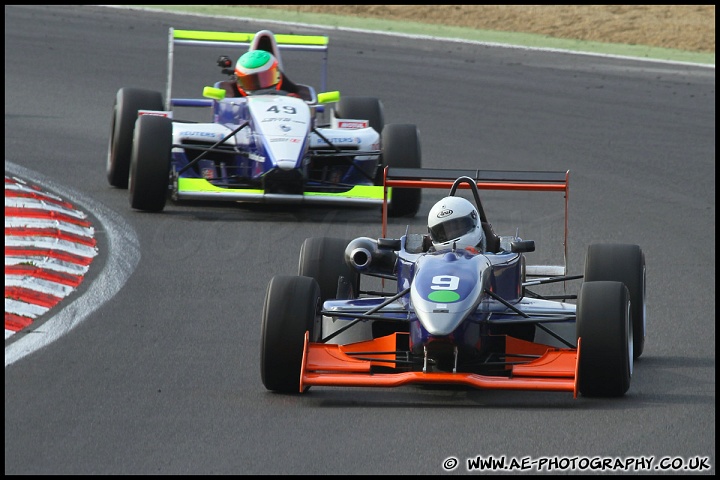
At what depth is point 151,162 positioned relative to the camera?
13.2 meters

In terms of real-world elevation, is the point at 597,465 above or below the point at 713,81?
below

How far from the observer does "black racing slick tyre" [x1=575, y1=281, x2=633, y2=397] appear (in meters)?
7.91

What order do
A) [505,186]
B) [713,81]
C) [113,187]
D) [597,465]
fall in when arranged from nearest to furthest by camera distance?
[597,465], [505,186], [113,187], [713,81]

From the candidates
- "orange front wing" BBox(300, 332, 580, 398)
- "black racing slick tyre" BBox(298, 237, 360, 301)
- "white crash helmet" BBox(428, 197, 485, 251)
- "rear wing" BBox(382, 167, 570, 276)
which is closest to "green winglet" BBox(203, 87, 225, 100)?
"rear wing" BBox(382, 167, 570, 276)

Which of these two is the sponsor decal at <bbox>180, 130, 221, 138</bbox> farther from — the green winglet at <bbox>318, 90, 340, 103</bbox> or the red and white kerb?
the green winglet at <bbox>318, 90, 340, 103</bbox>

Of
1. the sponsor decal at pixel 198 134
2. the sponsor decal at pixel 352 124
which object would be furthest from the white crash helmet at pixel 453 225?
the sponsor decal at pixel 352 124

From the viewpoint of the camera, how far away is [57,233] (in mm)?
12172

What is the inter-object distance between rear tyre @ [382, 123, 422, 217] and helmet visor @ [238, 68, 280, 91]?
128 centimetres

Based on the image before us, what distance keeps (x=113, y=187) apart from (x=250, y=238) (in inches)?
98.4

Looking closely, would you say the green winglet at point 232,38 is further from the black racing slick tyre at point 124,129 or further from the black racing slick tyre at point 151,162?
the black racing slick tyre at point 151,162

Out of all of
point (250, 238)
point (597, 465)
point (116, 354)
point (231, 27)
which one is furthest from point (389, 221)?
point (231, 27)

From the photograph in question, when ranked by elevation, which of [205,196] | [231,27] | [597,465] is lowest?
[597,465]

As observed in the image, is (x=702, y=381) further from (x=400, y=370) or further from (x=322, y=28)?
(x=322, y=28)

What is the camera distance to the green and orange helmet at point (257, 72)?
14492 mm
